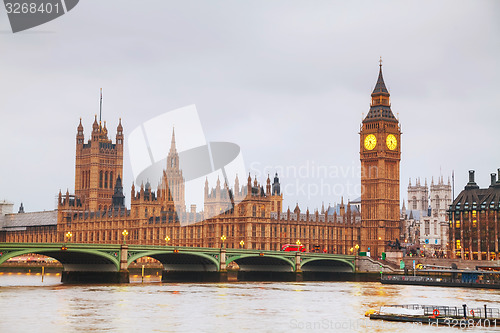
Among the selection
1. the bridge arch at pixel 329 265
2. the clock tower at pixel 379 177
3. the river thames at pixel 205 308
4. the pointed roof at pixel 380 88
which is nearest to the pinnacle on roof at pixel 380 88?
the pointed roof at pixel 380 88

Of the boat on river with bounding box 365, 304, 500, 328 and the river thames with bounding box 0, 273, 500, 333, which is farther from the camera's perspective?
the river thames with bounding box 0, 273, 500, 333

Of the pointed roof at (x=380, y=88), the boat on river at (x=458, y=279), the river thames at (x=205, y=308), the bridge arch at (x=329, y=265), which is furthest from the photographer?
the pointed roof at (x=380, y=88)

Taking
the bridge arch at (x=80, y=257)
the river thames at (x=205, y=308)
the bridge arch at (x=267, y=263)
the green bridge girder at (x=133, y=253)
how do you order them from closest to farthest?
the river thames at (x=205, y=308)
the green bridge girder at (x=133, y=253)
the bridge arch at (x=80, y=257)
the bridge arch at (x=267, y=263)

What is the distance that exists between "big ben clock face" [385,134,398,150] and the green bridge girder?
33196 millimetres

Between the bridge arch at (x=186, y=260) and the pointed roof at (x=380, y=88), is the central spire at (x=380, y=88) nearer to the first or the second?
the pointed roof at (x=380, y=88)

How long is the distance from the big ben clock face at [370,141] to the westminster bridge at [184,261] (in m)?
31.1

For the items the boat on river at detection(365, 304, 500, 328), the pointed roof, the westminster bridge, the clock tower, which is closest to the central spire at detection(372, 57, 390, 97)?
the pointed roof

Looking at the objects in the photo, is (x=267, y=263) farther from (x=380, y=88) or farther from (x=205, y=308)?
(x=205, y=308)

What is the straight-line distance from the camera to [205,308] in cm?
6788

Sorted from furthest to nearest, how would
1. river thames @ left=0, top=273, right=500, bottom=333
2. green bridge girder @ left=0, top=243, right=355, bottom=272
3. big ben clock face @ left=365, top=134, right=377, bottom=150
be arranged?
big ben clock face @ left=365, top=134, right=377, bottom=150, green bridge girder @ left=0, top=243, right=355, bottom=272, river thames @ left=0, top=273, right=500, bottom=333

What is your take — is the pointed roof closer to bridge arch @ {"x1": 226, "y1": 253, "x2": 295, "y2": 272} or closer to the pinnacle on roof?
the pinnacle on roof

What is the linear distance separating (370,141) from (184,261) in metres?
54.9

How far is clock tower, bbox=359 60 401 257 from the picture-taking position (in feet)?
512

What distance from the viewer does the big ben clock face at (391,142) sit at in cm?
15725
